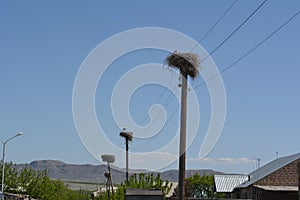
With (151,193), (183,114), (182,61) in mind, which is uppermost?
A: (182,61)

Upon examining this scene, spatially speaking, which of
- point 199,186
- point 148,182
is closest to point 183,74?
point 148,182

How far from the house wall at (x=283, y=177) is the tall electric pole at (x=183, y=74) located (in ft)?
106

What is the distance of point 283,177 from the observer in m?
58.8

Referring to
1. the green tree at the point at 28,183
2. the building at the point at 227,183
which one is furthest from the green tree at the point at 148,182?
the green tree at the point at 28,183

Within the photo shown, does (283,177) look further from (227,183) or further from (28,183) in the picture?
(28,183)


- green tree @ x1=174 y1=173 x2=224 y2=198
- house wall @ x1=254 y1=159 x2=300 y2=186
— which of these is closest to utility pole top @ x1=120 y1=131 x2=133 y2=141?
house wall @ x1=254 y1=159 x2=300 y2=186

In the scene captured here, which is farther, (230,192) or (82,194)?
(82,194)

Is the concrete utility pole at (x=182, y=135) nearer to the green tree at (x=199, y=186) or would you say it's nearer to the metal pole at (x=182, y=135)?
the metal pole at (x=182, y=135)

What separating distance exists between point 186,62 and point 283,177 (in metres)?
34.7

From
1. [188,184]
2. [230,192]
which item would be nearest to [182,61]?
[230,192]

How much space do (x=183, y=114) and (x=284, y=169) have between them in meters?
33.2

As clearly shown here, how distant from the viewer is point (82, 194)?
435ft

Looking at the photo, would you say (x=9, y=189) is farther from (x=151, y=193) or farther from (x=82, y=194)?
(x=151, y=193)

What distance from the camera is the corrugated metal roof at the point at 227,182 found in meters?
76.4
